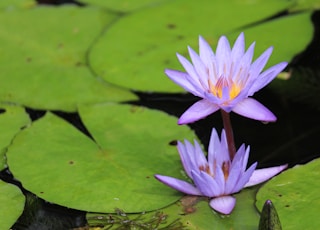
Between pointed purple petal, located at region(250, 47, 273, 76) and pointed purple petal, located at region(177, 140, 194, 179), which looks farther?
pointed purple petal, located at region(177, 140, 194, 179)

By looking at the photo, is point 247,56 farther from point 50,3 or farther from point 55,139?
point 50,3

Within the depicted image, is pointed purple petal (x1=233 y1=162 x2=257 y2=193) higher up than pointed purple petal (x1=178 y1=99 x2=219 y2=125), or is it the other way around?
pointed purple petal (x1=178 y1=99 x2=219 y2=125)

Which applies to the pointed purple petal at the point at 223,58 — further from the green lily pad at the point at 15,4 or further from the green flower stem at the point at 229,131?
the green lily pad at the point at 15,4

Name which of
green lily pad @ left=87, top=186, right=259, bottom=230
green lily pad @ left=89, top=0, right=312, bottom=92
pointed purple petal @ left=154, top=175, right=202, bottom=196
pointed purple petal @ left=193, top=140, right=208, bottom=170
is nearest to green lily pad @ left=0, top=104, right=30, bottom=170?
green lily pad @ left=89, top=0, right=312, bottom=92

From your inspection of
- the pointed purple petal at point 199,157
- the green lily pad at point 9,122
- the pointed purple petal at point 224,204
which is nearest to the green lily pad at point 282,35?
the pointed purple petal at point 199,157

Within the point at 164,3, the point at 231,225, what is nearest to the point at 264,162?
the point at 231,225

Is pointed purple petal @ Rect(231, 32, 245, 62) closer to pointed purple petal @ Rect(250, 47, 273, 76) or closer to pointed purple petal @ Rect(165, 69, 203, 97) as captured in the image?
pointed purple petal @ Rect(250, 47, 273, 76)
